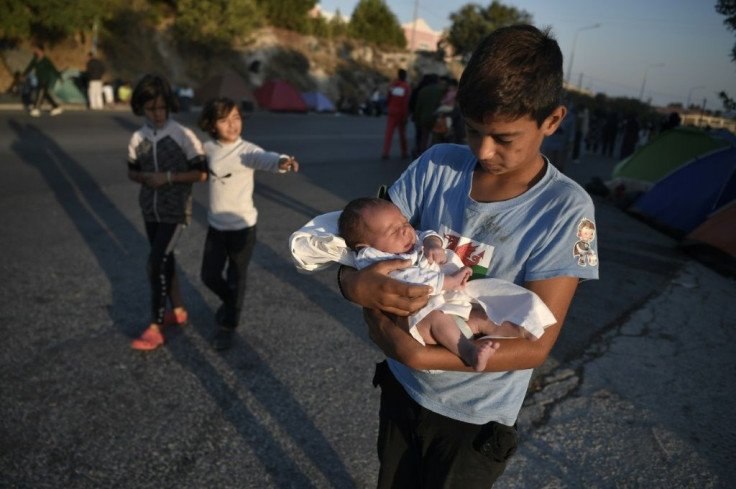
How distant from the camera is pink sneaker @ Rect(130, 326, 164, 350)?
12.2 feet

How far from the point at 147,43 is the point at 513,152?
3404 cm

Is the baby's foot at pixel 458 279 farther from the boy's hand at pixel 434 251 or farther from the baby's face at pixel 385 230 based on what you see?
the baby's face at pixel 385 230

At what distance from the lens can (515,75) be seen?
1.30 m

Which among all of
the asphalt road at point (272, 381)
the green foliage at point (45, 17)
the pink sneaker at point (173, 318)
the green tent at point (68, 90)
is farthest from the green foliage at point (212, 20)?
the pink sneaker at point (173, 318)

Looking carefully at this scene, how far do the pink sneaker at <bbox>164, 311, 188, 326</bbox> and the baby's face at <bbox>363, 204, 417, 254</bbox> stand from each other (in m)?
2.96

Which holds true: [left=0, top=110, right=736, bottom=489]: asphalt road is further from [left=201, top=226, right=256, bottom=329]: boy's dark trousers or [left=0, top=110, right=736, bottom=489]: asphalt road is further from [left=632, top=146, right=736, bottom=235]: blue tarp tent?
[left=632, top=146, right=736, bottom=235]: blue tarp tent

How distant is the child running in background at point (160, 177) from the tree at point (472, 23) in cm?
5572

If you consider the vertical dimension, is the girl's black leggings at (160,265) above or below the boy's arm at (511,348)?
below

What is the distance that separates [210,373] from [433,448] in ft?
7.43

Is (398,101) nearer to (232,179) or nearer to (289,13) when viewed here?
(232,179)

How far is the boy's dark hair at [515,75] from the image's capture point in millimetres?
1308

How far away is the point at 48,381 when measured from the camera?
3.26m

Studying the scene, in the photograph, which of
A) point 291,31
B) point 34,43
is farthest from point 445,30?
point 34,43

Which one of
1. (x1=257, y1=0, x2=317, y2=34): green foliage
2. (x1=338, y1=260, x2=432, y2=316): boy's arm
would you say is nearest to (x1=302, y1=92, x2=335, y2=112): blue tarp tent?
(x1=257, y1=0, x2=317, y2=34): green foliage
